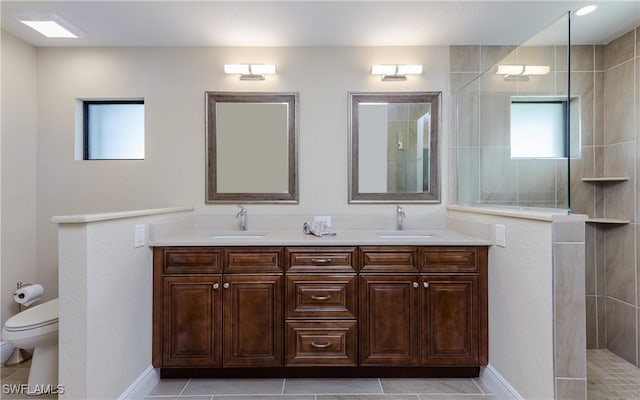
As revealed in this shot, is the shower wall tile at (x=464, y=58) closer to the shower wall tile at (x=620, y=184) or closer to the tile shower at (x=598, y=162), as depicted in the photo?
the tile shower at (x=598, y=162)

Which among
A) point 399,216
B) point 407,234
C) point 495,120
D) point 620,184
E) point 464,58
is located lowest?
point 407,234

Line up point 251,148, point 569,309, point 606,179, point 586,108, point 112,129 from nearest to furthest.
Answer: point 569,309 < point 606,179 < point 586,108 < point 251,148 < point 112,129

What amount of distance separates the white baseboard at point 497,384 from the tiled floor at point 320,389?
0.04 meters

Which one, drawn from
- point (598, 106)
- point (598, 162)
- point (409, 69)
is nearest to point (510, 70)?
point (409, 69)

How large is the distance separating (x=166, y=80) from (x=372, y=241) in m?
2.11

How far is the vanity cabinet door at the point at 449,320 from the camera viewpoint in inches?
84.0

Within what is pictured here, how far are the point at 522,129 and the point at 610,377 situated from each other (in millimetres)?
1729

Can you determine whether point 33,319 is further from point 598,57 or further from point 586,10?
point 598,57

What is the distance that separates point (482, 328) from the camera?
2.13 metres

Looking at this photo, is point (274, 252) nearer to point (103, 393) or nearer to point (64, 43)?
point (103, 393)

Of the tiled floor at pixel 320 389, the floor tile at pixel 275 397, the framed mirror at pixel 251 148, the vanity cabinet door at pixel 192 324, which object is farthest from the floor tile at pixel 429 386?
Result: the framed mirror at pixel 251 148

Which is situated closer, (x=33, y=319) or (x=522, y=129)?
(x=33, y=319)

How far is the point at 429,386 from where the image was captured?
2117 mm

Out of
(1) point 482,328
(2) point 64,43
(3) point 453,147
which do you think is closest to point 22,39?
(2) point 64,43
